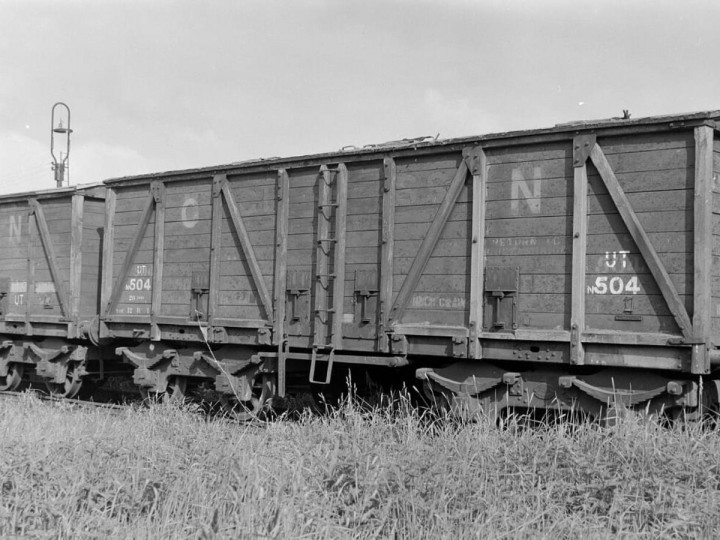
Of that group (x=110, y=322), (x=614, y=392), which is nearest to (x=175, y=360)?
(x=110, y=322)

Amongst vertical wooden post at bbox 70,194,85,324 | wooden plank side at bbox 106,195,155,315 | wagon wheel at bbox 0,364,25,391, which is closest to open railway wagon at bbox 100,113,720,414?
wooden plank side at bbox 106,195,155,315

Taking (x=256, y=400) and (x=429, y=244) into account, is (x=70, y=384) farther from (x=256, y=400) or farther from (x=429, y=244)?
(x=429, y=244)

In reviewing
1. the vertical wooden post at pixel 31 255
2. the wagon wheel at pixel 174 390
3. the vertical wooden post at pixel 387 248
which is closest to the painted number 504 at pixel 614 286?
the vertical wooden post at pixel 387 248

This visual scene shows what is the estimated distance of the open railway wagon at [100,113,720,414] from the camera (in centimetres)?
729

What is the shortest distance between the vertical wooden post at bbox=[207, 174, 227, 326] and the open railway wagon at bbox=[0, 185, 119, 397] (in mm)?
2638

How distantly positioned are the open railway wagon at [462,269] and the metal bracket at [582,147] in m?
0.02

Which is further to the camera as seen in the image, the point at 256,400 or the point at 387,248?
the point at 256,400

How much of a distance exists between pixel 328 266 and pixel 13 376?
7246mm

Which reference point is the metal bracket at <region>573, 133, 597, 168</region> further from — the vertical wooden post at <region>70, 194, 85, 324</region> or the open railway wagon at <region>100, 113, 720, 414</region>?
the vertical wooden post at <region>70, 194, 85, 324</region>

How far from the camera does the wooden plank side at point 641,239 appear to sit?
7.14 meters

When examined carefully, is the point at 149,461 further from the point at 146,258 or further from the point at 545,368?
the point at 146,258

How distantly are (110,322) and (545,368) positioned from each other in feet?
21.6

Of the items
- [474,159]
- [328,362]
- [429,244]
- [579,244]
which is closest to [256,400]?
[328,362]

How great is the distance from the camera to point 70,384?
1296cm
